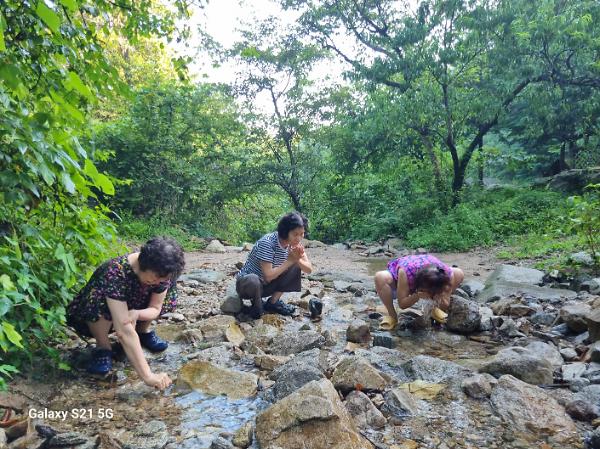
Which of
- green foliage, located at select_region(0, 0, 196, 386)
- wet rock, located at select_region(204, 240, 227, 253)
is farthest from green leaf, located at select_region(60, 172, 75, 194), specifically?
wet rock, located at select_region(204, 240, 227, 253)

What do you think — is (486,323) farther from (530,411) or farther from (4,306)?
(4,306)

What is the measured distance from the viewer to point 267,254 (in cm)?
440

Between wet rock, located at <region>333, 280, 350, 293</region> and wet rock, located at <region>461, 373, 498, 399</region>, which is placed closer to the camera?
wet rock, located at <region>461, 373, 498, 399</region>

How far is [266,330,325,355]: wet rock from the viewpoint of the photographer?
143 inches

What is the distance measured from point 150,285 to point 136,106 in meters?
9.91

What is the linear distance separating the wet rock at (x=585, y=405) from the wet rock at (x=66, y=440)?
2.60 metres

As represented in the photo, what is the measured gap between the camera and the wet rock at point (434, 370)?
119 inches

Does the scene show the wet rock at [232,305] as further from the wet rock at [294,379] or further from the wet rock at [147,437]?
the wet rock at [147,437]

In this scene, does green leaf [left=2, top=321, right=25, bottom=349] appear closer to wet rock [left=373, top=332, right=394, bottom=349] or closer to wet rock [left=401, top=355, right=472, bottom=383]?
wet rock [left=401, top=355, right=472, bottom=383]

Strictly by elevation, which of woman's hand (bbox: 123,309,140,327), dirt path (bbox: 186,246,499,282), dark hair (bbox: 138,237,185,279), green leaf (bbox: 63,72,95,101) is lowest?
dirt path (bbox: 186,246,499,282)

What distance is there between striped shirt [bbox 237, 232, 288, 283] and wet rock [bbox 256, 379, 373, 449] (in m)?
2.15

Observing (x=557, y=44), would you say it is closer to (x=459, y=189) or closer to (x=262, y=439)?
(x=459, y=189)

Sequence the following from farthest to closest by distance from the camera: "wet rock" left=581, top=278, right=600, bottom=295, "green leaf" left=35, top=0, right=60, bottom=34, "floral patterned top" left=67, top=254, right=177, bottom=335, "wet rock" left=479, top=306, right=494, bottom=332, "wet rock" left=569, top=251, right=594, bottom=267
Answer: "wet rock" left=569, top=251, right=594, bottom=267, "wet rock" left=581, top=278, right=600, bottom=295, "wet rock" left=479, top=306, right=494, bottom=332, "floral patterned top" left=67, top=254, right=177, bottom=335, "green leaf" left=35, top=0, right=60, bottom=34

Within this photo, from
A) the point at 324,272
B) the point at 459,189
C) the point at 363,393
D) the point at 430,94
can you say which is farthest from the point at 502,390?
the point at 459,189
